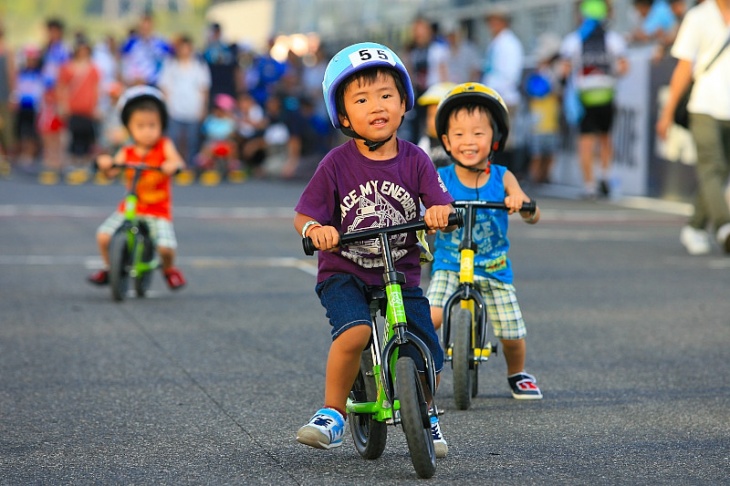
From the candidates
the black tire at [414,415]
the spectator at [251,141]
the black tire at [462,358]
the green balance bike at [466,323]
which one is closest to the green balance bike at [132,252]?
the green balance bike at [466,323]

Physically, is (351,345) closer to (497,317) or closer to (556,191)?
(497,317)

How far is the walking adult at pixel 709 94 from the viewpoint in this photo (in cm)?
1284

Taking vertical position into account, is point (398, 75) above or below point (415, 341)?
above

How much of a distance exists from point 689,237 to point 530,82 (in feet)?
27.8

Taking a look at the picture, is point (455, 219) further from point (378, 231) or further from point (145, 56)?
point (145, 56)

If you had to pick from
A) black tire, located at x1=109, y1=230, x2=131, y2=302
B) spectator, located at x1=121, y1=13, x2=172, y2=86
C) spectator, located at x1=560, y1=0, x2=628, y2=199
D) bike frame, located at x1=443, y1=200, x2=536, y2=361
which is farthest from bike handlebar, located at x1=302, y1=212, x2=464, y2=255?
spectator, located at x1=121, y1=13, x2=172, y2=86

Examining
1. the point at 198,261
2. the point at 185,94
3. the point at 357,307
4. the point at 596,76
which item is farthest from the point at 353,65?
the point at 185,94

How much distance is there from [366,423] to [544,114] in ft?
53.4

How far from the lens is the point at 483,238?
7.22 metres

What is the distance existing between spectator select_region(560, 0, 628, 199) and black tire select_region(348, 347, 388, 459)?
546 inches

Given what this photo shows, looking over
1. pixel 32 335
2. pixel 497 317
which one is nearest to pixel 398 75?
pixel 497 317

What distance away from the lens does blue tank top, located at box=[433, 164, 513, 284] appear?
283 inches

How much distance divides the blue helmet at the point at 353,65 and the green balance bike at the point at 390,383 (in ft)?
1.73

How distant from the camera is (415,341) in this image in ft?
17.7
